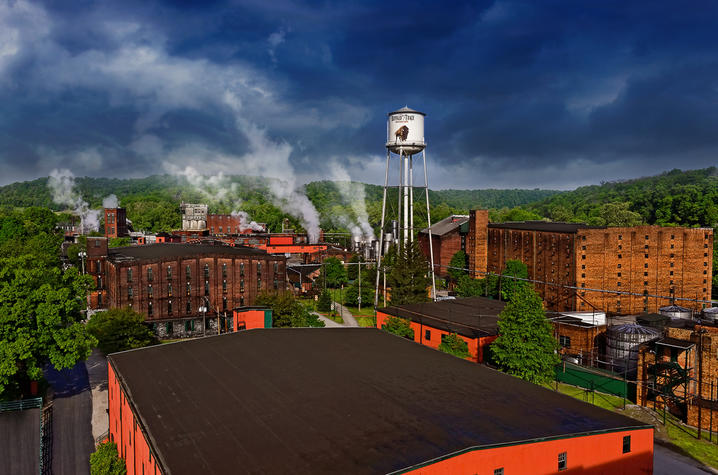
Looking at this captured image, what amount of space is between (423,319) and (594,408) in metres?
22.8

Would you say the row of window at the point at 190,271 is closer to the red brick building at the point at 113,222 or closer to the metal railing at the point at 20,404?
the metal railing at the point at 20,404

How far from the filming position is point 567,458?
16359 millimetres

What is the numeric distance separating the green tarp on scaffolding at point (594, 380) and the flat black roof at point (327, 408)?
492 inches

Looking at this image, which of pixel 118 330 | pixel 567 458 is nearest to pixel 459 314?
pixel 118 330

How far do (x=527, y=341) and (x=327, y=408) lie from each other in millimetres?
14824

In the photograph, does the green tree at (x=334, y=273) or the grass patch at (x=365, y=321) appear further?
the green tree at (x=334, y=273)

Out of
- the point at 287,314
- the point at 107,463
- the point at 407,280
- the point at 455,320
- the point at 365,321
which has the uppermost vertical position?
the point at 407,280

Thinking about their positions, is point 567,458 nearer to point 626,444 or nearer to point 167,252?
point 626,444

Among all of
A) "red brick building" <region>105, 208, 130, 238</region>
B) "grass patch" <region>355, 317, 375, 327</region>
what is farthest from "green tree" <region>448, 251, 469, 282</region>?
"red brick building" <region>105, 208, 130, 238</region>

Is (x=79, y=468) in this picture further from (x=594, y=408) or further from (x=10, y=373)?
(x=594, y=408)

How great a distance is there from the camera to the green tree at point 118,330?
36188mm

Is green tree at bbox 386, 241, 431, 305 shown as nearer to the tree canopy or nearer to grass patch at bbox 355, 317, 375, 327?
grass patch at bbox 355, 317, 375, 327

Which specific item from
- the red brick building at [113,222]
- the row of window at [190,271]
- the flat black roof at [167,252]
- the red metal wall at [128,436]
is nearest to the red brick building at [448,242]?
the flat black roof at [167,252]

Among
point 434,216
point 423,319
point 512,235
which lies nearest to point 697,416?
point 423,319
